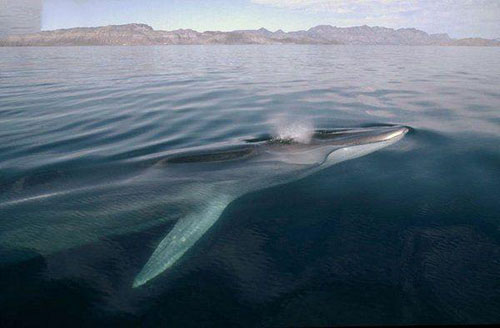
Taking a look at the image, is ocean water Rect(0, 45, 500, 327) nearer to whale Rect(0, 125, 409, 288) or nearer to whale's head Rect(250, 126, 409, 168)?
whale Rect(0, 125, 409, 288)

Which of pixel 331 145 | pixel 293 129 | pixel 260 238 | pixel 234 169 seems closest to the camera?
pixel 260 238

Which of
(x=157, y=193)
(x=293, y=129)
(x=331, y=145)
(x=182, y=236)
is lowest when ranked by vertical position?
(x=182, y=236)

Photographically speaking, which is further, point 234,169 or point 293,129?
point 293,129

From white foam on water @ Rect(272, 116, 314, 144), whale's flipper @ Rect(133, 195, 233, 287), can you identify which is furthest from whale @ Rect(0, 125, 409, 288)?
white foam on water @ Rect(272, 116, 314, 144)

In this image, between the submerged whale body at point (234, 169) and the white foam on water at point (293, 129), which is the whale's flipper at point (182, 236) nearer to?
the submerged whale body at point (234, 169)

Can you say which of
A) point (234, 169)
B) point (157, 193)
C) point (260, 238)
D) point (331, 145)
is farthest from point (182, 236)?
point (331, 145)

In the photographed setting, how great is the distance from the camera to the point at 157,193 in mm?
8172

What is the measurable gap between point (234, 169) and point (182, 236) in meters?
3.50

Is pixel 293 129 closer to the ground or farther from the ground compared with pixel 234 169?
farther from the ground

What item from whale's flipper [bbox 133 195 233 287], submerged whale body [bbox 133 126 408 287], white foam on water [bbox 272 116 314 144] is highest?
white foam on water [bbox 272 116 314 144]

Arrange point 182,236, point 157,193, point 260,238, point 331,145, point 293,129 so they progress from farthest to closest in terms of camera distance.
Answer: point 293,129, point 331,145, point 157,193, point 182,236, point 260,238

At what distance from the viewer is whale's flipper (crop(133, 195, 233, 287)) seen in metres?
5.46

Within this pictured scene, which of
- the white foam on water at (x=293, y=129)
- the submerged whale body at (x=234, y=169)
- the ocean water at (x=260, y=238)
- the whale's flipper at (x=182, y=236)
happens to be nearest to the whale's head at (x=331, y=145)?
the submerged whale body at (x=234, y=169)

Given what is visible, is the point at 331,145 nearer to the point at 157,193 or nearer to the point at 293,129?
the point at 293,129
